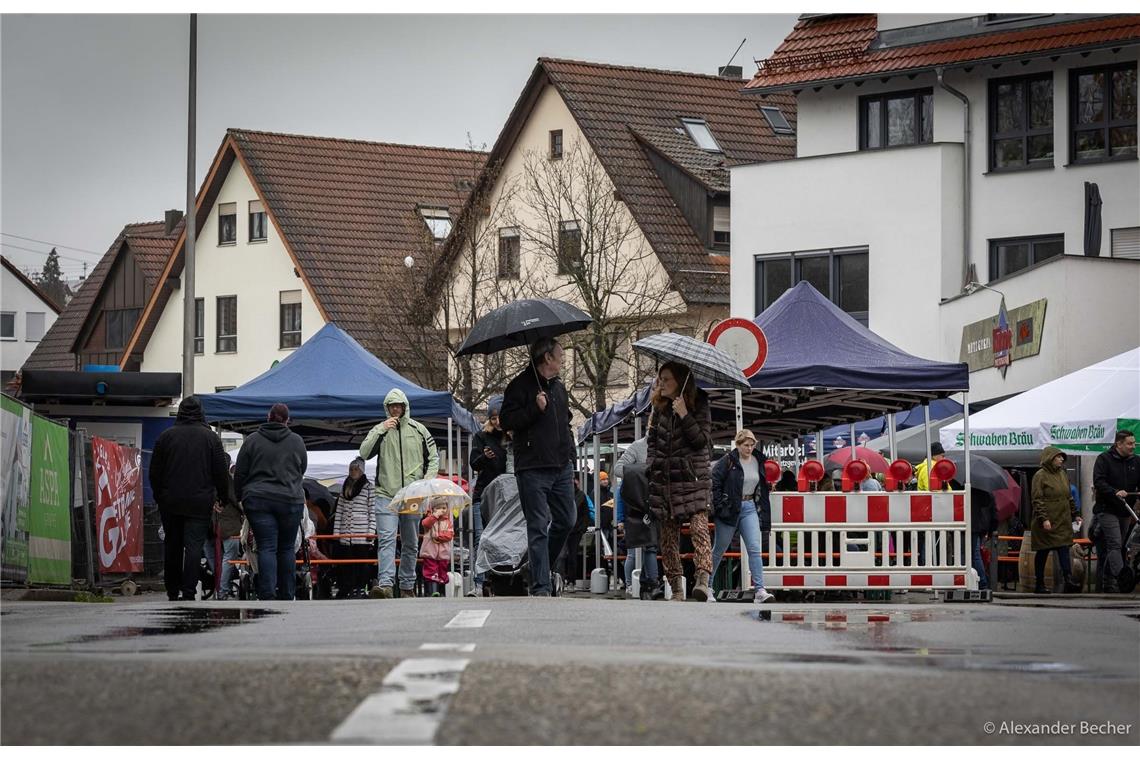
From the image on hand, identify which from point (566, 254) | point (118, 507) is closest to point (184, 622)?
point (118, 507)

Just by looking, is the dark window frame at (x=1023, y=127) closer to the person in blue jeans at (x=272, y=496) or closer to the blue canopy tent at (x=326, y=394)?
the blue canopy tent at (x=326, y=394)

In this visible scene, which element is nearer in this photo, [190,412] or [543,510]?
[543,510]

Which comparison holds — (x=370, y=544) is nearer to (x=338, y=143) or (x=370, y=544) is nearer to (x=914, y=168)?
(x=914, y=168)

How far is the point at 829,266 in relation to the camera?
4434 cm

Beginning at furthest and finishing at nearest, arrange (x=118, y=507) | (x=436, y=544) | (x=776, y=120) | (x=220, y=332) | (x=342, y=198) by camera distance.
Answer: (x=220, y=332) → (x=342, y=198) → (x=776, y=120) → (x=118, y=507) → (x=436, y=544)

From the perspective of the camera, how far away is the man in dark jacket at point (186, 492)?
1912 cm

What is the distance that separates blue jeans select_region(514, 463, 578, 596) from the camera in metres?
16.6

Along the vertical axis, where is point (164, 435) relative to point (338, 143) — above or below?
below

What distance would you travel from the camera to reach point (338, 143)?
2685 inches

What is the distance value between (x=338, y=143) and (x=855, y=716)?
62.5m

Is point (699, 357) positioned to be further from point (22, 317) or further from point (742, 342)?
point (22, 317)

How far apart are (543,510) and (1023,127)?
27.7m
